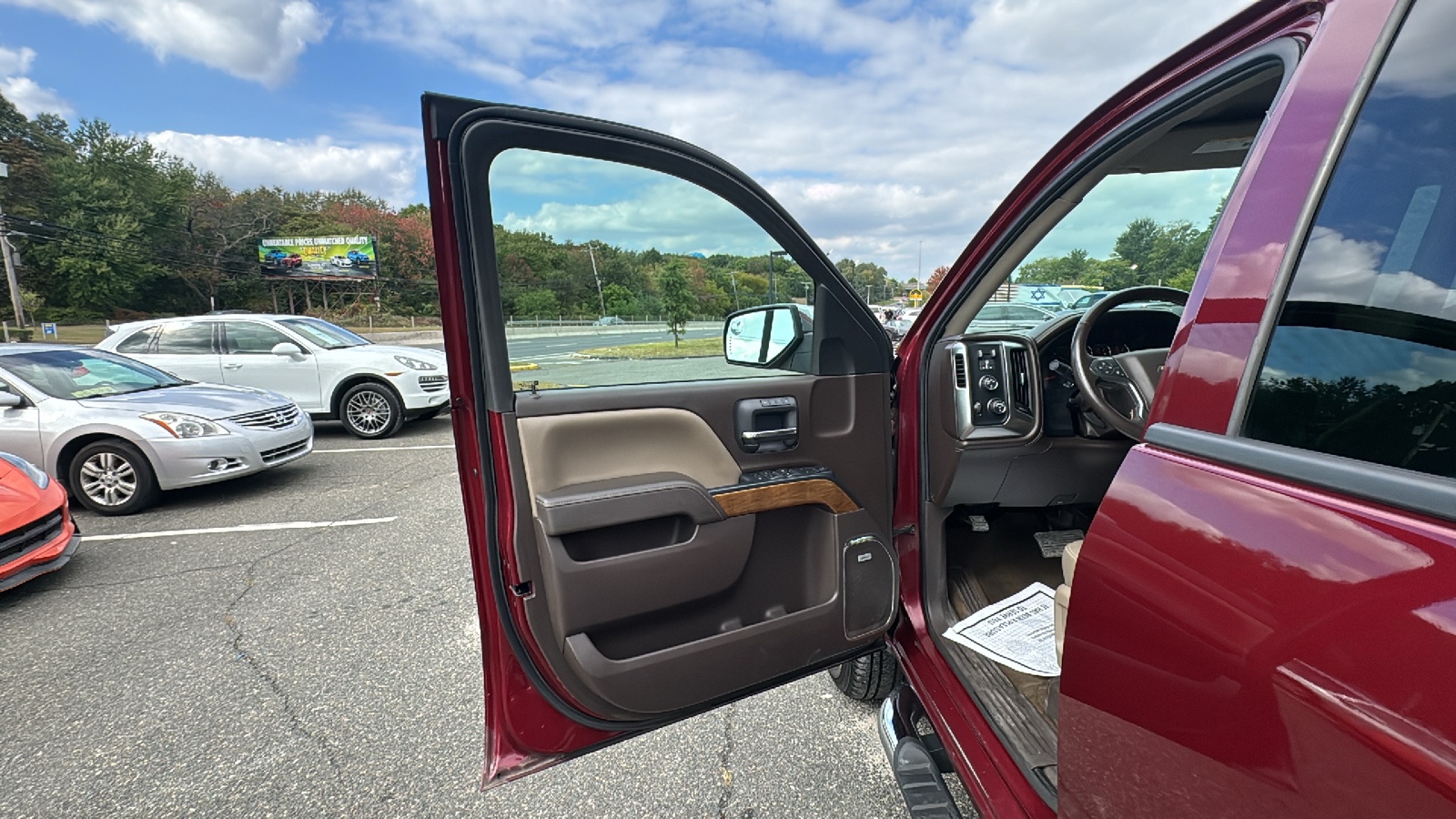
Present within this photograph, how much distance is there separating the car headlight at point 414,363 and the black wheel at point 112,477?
9.81 ft

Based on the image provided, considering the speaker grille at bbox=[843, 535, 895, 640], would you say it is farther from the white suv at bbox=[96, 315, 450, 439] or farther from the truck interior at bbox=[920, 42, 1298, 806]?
the white suv at bbox=[96, 315, 450, 439]

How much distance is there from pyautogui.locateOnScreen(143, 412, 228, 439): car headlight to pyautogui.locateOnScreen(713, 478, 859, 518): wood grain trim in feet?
16.4

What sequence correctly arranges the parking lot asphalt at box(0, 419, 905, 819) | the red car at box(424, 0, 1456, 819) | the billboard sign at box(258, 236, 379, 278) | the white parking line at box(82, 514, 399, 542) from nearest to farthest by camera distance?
the red car at box(424, 0, 1456, 819)
the parking lot asphalt at box(0, 419, 905, 819)
the white parking line at box(82, 514, 399, 542)
the billboard sign at box(258, 236, 379, 278)

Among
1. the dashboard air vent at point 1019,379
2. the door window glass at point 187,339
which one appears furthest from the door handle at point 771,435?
the door window glass at point 187,339

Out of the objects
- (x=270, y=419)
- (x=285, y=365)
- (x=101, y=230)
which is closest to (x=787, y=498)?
(x=270, y=419)

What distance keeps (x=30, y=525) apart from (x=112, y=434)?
1.69 meters

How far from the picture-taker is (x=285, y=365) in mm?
7211

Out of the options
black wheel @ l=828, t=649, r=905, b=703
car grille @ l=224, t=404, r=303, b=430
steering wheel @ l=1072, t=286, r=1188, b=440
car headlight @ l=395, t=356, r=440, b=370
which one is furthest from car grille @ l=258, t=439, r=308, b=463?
steering wheel @ l=1072, t=286, r=1188, b=440

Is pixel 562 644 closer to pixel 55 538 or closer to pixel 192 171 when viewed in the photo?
pixel 55 538

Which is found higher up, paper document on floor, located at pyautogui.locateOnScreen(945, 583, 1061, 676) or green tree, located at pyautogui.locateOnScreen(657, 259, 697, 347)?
green tree, located at pyautogui.locateOnScreen(657, 259, 697, 347)

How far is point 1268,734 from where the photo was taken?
69cm

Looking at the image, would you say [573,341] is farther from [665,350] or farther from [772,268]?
[772,268]

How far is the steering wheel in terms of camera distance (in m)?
1.65

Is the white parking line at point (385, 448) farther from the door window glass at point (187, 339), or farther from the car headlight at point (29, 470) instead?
the car headlight at point (29, 470)
